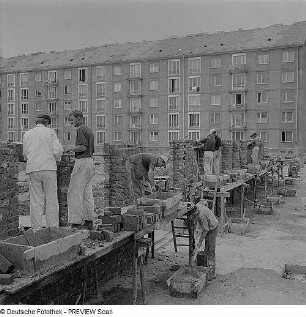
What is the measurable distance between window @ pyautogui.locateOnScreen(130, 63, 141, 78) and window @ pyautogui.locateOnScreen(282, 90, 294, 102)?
1689cm

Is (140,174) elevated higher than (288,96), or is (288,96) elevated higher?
(288,96)

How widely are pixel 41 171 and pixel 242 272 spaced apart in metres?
5.46

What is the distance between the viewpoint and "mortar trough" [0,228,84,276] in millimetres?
4727

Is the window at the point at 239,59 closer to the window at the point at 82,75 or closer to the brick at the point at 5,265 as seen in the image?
the window at the point at 82,75

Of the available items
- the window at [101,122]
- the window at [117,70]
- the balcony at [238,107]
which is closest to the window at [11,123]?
the window at [101,122]

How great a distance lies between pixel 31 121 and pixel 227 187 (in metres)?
48.3


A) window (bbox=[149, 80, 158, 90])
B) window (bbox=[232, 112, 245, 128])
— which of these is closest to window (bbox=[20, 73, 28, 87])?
window (bbox=[149, 80, 158, 90])

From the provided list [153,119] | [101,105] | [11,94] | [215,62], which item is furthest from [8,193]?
[11,94]

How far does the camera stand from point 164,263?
→ 411 inches

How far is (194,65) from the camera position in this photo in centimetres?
4869

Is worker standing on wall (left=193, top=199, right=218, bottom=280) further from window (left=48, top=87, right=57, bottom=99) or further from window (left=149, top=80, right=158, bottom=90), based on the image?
window (left=48, top=87, right=57, bottom=99)

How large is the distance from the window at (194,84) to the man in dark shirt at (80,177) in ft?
140

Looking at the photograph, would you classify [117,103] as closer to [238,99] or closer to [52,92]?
[52,92]

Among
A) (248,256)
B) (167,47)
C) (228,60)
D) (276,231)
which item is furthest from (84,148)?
(167,47)
